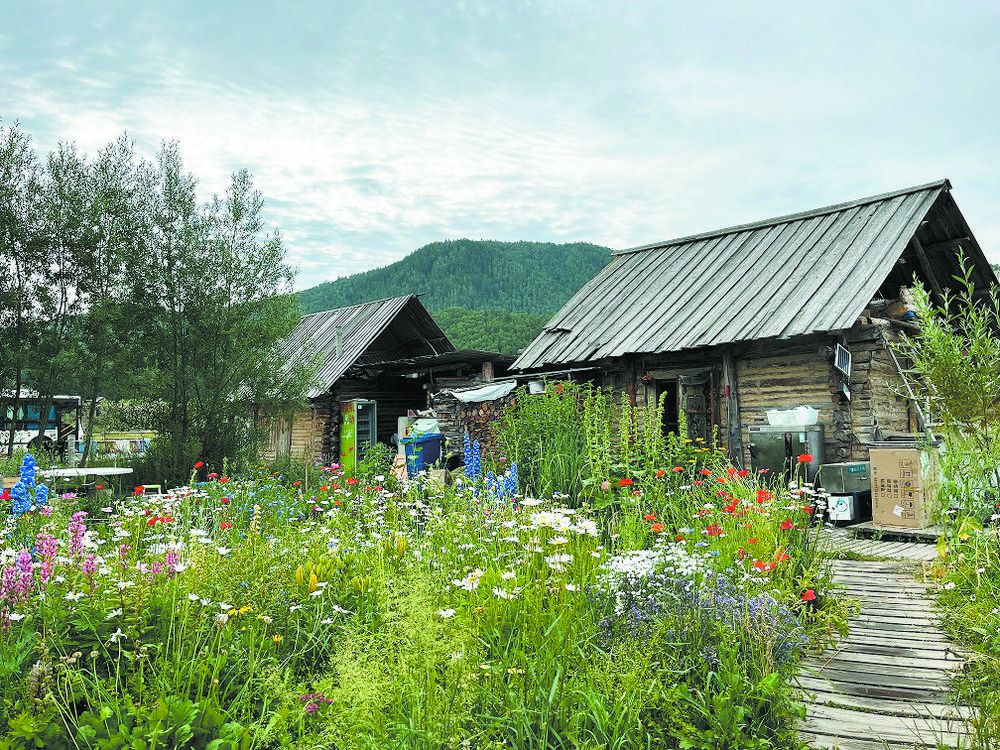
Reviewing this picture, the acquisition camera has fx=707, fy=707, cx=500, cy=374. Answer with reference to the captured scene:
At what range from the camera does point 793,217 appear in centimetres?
1611

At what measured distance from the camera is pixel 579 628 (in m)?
3.69

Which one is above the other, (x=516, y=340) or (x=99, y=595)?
(x=516, y=340)

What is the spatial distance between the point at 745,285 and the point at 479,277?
47.7 meters

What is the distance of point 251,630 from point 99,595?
744 mm

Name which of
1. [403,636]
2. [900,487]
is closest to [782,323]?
[900,487]

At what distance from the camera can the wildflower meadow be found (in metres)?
2.78

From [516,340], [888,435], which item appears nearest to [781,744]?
[888,435]

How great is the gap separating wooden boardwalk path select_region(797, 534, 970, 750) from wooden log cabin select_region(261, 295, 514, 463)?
14759 millimetres

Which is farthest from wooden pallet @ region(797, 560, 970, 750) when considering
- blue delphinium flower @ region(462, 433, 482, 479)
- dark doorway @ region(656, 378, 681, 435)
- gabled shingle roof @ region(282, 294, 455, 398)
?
gabled shingle roof @ region(282, 294, 455, 398)

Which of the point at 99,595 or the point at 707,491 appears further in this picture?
the point at 707,491

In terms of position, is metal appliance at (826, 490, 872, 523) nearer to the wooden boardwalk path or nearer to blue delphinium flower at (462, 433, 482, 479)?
the wooden boardwalk path

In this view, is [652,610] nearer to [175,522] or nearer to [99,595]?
[99,595]

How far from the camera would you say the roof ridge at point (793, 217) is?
1412 cm

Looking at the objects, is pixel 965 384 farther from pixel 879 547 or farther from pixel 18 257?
pixel 18 257
